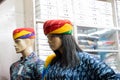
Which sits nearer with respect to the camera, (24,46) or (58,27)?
(58,27)

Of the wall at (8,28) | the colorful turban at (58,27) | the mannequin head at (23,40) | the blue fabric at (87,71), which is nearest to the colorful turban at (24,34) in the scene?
the mannequin head at (23,40)

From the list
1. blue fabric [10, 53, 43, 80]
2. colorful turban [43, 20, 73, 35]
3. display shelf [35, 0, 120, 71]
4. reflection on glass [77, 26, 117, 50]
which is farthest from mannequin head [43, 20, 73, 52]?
reflection on glass [77, 26, 117, 50]

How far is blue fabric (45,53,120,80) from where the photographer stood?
1.33 meters

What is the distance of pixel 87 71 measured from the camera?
1.37 m

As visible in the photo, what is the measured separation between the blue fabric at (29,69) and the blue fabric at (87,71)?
0.74m

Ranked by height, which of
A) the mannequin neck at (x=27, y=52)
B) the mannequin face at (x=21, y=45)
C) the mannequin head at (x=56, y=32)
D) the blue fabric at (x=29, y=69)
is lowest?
the blue fabric at (x=29, y=69)

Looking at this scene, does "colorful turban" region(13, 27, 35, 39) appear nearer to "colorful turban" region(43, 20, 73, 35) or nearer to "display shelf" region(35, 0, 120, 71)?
"display shelf" region(35, 0, 120, 71)

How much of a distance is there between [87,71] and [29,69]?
90 cm

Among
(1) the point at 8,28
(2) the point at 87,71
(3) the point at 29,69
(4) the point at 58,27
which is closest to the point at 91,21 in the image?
(1) the point at 8,28

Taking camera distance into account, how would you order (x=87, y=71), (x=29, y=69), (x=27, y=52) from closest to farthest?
1. (x=87, y=71)
2. (x=29, y=69)
3. (x=27, y=52)

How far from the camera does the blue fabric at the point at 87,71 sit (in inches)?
52.2

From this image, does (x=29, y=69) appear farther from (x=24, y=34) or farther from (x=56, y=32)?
(x=56, y=32)

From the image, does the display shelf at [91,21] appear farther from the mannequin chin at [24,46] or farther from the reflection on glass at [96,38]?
the mannequin chin at [24,46]

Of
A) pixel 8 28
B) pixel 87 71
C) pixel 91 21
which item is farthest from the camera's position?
pixel 91 21
